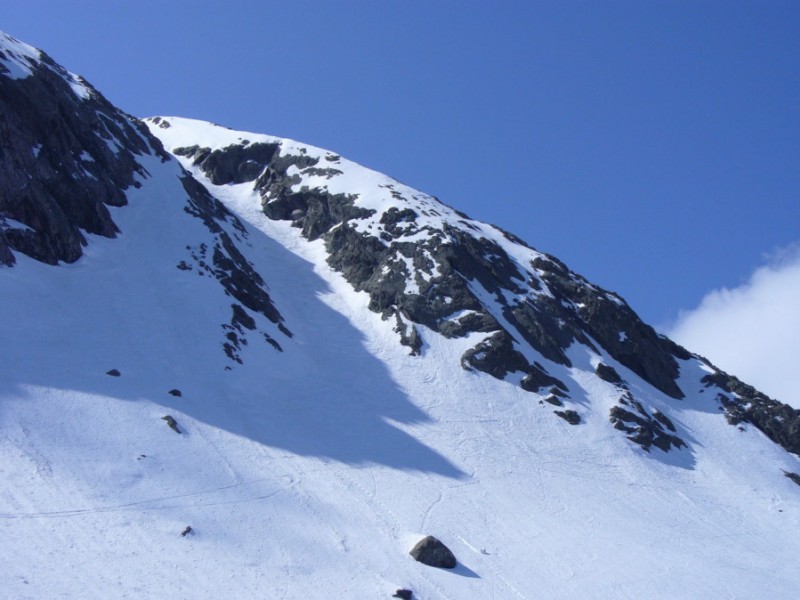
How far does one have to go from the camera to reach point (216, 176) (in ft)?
297

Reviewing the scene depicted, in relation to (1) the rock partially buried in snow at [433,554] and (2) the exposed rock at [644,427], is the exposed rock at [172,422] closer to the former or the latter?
(1) the rock partially buried in snow at [433,554]

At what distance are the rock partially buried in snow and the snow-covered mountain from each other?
43cm

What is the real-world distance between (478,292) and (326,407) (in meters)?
22.7

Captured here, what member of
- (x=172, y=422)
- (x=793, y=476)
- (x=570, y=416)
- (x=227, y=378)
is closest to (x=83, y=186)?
(x=227, y=378)

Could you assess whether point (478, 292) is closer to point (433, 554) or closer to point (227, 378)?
point (227, 378)

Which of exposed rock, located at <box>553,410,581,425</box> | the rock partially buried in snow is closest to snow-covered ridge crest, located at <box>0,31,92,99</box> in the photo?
the rock partially buried in snow

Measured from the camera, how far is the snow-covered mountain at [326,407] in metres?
31.6

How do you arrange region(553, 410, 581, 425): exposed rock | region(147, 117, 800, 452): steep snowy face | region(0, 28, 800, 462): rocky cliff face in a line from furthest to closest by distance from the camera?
region(147, 117, 800, 452): steep snowy face → region(553, 410, 581, 425): exposed rock → region(0, 28, 800, 462): rocky cliff face

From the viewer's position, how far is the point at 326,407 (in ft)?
158

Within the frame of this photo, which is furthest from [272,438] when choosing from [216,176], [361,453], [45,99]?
[216,176]

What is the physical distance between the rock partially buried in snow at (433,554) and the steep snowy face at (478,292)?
73.0 feet

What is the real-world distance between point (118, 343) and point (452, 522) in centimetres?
2160

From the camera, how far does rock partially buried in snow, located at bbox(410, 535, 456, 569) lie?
33844 mm

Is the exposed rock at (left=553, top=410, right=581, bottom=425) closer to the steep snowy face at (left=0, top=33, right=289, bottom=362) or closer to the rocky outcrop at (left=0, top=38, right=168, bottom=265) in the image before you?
the steep snowy face at (left=0, top=33, right=289, bottom=362)
